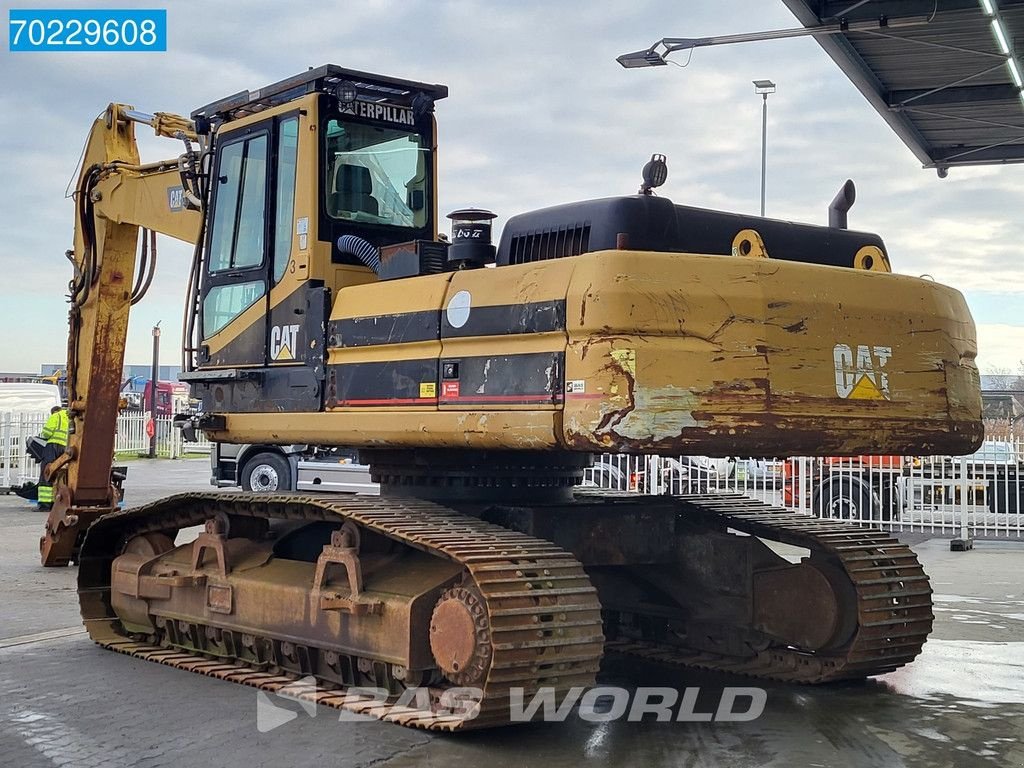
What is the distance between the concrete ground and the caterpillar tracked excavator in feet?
0.75

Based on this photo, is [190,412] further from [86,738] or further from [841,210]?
[841,210]

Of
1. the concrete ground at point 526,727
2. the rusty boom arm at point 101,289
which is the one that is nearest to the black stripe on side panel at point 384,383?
the concrete ground at point 526,727

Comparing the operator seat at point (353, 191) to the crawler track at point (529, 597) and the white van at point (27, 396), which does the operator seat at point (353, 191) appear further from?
the white van at point (27, 396)

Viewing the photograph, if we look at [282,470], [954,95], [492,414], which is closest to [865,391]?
[492,414]

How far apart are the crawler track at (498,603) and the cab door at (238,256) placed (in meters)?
1.07

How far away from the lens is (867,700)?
723cm

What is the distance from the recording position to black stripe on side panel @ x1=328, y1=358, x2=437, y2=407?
6.83m

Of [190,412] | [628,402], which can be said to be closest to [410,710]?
[628,402]

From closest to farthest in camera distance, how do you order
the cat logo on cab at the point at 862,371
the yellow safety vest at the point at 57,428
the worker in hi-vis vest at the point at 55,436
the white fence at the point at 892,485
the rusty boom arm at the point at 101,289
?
the cat logo on cab at the point at 862,371 < the rusty boom arm at the point at 101,289 < the white fence at the point at 892,485 < the worker in hi-vis vest at the point at 55,436 < the yellow safety vest at the point at 57,428

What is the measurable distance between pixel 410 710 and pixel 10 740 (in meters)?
1.94

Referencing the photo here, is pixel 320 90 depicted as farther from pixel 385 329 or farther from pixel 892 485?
pixel 892 485

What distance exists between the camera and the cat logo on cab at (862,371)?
250 inches

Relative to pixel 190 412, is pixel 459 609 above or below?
below

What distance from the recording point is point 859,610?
732 centimetres
